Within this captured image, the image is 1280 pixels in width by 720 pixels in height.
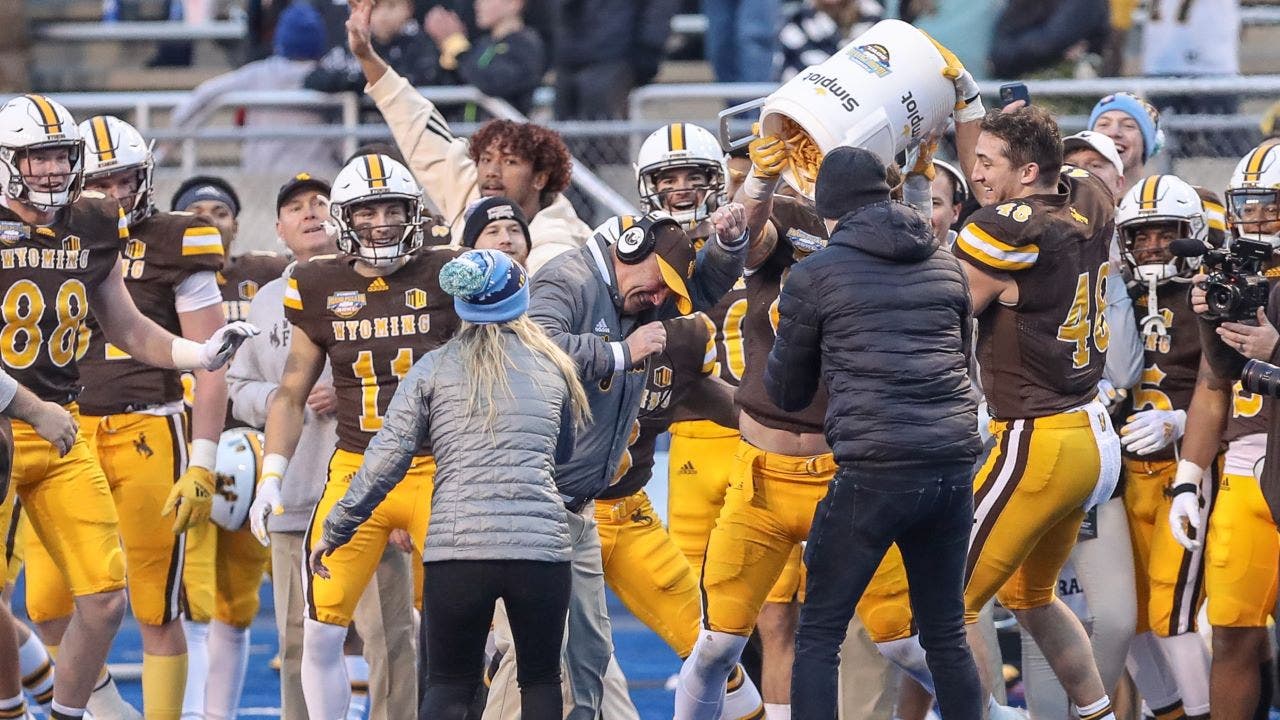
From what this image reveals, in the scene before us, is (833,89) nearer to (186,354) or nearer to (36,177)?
(186,354)

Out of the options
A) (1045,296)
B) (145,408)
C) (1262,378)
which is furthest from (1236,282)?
(145,408)

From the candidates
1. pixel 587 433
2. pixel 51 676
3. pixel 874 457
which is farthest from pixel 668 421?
pixel 51 676

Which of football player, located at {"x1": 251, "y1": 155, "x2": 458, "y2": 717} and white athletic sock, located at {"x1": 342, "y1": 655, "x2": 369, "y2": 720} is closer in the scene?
football player, located at {"x1": 251, "y1": 155, "x2": 458, "y2": 717}

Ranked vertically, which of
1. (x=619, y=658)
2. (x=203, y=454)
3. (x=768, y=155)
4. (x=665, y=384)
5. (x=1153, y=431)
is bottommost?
(x=619, y=658)

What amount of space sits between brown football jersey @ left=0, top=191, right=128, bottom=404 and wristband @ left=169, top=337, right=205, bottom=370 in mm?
335

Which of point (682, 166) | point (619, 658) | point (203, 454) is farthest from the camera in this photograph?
point (619, 658)

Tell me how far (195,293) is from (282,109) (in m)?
3.46

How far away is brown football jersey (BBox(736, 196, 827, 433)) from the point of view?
6.46 metres

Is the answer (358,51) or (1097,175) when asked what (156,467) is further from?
(1097,175)

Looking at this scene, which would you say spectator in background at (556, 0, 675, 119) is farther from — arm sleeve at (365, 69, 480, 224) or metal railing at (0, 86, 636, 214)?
arm sleeve at (365, 69, 480, 224)

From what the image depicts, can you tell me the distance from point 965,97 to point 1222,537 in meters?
1.84

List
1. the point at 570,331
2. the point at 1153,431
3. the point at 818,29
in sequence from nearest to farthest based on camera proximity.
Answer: the point at 570,331 → the point at 1153,431 → the point at 818,29

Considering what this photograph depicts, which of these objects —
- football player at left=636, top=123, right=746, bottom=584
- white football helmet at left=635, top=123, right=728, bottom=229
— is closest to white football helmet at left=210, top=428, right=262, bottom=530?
football player at left=636, top=123, right=746, bottom=584

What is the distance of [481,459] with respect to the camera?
5.69 meters
